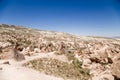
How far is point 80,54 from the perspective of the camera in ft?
63.3

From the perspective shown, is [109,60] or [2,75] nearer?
[2,75]

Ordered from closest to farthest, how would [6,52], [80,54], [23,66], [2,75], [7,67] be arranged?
[2,75] < [7,67] < [23,66] < [6,52] < [80,54]

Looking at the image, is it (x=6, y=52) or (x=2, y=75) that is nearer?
(x=2, y=75)

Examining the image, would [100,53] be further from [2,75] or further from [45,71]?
[2,75]

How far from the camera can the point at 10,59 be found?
17.0 meters

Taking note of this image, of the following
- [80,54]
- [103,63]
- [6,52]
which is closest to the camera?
[103,63]

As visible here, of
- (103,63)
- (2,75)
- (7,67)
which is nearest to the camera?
(2,75)

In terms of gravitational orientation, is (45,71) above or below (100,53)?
below

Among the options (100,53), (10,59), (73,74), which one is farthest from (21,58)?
(100,53)

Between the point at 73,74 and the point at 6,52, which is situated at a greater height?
the point at 6,52

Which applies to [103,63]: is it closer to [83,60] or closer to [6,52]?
[83,60]

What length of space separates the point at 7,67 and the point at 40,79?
3195 millimetres

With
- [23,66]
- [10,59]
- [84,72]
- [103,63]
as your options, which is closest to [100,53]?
[103,63]

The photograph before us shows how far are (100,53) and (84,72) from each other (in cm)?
254
